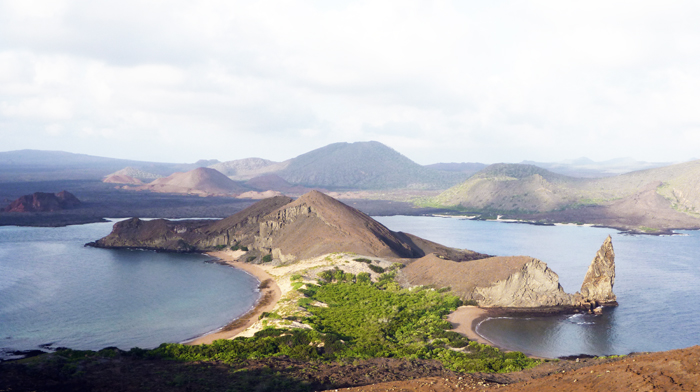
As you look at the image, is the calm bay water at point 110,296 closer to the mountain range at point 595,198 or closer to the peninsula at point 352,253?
the peninsula at point 352,253

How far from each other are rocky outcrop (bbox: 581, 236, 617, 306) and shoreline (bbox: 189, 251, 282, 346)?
3242cm

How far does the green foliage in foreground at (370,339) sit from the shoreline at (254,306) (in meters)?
4.53

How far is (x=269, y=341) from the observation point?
33594 millimetres

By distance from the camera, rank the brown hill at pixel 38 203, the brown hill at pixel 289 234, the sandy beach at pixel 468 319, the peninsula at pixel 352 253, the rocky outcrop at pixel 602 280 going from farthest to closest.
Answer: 1. the brown hill at pixel 38 203
2. the brown hill at pixel 289 234
3. the rocky outcrop at pixel 602 280
4. the peninsula at pixel 352 253
5. the sandy beach at pixel 468 319

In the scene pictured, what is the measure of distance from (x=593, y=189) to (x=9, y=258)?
170 m

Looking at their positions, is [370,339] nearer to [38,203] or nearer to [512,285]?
[512,285]

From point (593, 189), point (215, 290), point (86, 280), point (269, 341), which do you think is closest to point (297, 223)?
point (215, 290)

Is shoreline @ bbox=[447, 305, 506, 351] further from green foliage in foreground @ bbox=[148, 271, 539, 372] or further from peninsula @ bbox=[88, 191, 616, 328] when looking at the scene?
peninsula @ bbox=[88, 191, 616, 328]

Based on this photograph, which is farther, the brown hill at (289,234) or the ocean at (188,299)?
the brown hill at (289,234)

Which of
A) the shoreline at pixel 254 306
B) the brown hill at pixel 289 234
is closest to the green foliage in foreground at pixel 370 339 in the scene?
the shoreline at pixel 254 306

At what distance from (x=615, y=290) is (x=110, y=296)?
56270mm

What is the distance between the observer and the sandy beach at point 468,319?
129ft

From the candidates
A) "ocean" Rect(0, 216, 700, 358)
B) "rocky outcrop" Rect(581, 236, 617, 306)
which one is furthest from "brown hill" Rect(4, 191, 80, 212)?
"rocky outcrop" Rect(581, 236, 617, 306)

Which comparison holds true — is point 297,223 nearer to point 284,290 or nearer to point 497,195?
point 284,290
